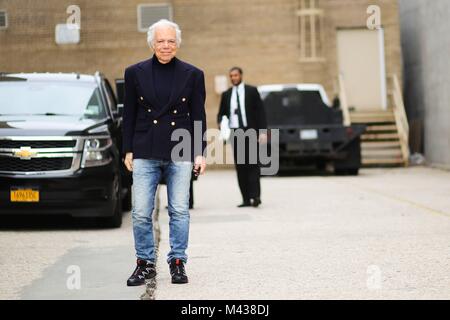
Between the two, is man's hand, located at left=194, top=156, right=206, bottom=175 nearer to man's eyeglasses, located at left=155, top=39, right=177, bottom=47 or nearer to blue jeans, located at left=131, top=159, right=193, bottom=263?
blue jeans, located at left=131, top=159, right=193, bottom=263

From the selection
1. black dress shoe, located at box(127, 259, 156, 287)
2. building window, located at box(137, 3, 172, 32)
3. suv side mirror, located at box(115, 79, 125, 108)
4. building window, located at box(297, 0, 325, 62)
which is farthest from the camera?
building window, located at box(137, 3, 172, 32)

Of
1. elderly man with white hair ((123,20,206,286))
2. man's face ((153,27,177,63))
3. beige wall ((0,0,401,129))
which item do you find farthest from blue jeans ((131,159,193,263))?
beige wall ((0,0,401,129))

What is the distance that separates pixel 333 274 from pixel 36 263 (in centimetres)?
259

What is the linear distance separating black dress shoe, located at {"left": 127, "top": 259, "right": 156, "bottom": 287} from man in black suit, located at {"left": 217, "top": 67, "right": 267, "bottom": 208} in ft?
20.6

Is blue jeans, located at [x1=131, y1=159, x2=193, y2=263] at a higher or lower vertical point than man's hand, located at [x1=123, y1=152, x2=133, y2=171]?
lower

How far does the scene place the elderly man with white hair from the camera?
7.19 meters

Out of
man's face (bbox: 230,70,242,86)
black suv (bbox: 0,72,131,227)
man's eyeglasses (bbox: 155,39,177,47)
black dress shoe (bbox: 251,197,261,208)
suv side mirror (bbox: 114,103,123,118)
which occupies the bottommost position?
black dress shoe (bbox: 251,197,261,208)

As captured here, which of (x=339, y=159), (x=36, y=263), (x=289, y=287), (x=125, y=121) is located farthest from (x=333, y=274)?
(x=339, y=159)

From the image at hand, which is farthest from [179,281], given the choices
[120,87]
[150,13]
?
[150,13]

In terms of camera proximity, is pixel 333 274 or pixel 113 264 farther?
pixel 113 264

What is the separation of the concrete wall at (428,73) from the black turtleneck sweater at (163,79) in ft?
53.9
